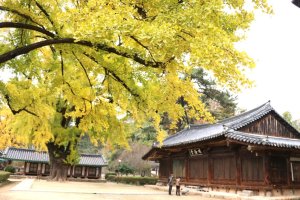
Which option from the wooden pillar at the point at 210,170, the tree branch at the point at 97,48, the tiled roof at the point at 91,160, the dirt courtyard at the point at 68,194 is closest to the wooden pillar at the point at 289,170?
the wooden pillar at the point at 210,170

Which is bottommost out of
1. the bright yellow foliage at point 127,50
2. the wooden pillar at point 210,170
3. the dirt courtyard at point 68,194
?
the dirt courtyard at point 68,194

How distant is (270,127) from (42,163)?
33.4 meters

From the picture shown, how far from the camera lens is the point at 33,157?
4241cm

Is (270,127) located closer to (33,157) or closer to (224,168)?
(224,168)

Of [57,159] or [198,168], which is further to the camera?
[57,159]

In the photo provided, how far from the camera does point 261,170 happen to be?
57.7 feet

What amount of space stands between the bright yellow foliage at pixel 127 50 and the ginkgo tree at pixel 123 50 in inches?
0.8

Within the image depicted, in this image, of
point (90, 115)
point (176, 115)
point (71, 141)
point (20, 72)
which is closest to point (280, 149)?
point (176, 115)

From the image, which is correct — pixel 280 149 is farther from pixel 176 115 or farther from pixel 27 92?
pixel 27 92

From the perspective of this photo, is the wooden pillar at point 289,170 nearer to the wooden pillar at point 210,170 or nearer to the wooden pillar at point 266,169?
the wooden pillar at point 266,169

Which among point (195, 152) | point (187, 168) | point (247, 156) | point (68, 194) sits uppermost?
point (195, 152)

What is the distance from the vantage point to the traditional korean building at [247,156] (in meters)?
17.3

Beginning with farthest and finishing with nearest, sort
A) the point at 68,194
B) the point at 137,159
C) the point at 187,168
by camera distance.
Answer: the point at 137,159, the point at 187,168, the point at 68,194

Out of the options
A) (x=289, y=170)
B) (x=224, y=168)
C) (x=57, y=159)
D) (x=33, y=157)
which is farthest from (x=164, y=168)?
(x=33, y=157)
